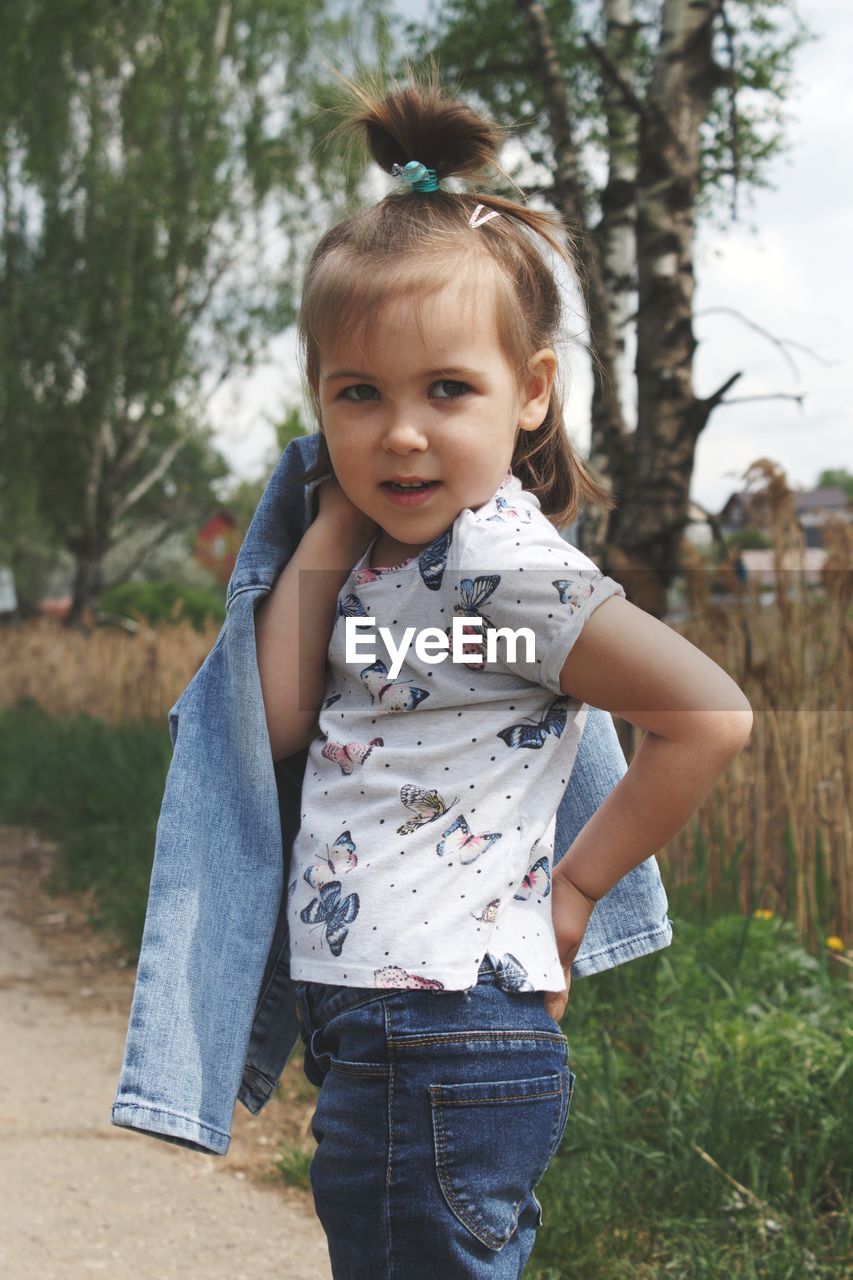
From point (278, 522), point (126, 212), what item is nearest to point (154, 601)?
point (126, 212)

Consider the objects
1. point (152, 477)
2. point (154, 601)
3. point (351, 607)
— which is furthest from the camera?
point (152, 477)

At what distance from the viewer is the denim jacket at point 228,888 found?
1416mm

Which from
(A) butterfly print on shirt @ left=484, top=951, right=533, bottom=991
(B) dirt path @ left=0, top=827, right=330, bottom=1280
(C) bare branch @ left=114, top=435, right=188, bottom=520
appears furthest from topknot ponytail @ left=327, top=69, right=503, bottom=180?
(C) bare branch @ left=114, top=435, right=188, bottom=520

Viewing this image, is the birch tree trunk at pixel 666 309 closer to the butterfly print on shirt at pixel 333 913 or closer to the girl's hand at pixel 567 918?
the girl's hand at pixel 567 918

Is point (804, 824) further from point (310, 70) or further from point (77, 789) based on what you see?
point (310, 70)

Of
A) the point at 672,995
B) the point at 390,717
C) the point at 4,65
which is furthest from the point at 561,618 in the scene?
the point at 4,65

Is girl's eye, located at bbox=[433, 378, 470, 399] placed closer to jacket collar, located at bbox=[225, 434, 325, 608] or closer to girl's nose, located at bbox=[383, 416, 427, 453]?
girl's nose, located at bbox=[383, 416, 427, 453]

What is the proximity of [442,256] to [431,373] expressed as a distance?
14cm

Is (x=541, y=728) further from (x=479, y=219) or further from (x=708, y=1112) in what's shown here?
(x=708, y=1112)

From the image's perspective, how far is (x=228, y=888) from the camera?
148 centimetres

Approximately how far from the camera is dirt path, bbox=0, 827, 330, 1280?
8.39 ft

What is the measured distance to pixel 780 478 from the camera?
413 cm

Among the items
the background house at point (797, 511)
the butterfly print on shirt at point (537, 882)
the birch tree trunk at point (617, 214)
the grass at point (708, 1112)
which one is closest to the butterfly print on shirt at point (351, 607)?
the butterfly print on shirt at point (537, 882)

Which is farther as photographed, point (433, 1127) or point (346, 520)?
point (346, 520)
